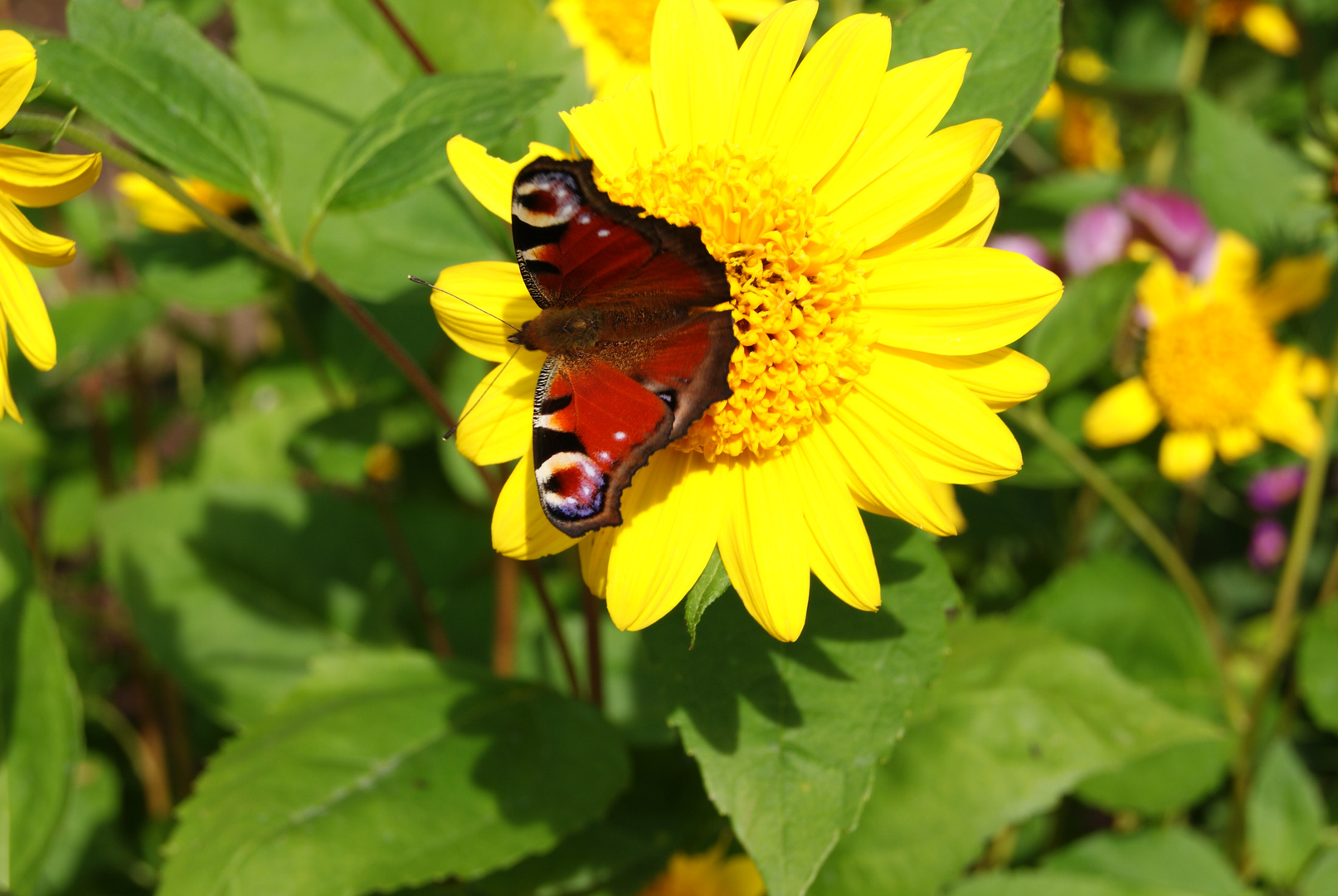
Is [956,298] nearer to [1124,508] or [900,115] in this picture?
[900,115]

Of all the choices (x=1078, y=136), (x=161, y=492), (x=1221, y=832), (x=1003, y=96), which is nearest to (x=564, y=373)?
(x=1003, y=96)

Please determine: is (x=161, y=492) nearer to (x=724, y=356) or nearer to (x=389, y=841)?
(x=389, y=841)

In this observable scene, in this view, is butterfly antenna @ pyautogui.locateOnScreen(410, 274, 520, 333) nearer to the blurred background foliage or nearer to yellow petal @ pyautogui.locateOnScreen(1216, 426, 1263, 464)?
the blurred background foliage

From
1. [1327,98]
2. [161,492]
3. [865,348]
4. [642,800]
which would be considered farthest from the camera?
[1327,98]

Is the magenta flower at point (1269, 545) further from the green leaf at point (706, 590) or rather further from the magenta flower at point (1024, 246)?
the green leaf at point (706, 590)

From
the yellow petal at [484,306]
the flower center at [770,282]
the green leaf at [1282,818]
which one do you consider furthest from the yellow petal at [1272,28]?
the yellow petal at [484,306]

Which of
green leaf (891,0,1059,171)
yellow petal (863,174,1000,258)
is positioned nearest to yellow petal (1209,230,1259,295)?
green leaf (891,0,1059,171)
